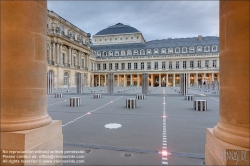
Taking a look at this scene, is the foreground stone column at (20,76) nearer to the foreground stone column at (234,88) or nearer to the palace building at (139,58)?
the foreground stone column at (234,88)

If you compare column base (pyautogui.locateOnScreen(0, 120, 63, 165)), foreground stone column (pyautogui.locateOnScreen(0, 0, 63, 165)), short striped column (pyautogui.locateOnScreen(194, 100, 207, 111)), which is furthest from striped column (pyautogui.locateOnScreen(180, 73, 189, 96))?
foreground stone column (pyautogui.locateOnScreen(0, 0, 63, 165))

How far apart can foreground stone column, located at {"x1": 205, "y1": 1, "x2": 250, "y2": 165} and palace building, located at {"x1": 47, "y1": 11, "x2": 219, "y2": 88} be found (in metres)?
50.4

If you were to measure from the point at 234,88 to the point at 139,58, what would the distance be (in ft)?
225

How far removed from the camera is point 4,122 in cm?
302

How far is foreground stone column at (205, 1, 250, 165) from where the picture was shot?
247cm

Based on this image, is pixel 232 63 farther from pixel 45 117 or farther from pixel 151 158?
pixel 45 117

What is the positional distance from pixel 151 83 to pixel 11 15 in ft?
228

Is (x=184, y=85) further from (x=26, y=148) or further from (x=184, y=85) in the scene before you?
(x=26, y=148)

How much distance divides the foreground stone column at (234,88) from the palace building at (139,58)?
50384mm

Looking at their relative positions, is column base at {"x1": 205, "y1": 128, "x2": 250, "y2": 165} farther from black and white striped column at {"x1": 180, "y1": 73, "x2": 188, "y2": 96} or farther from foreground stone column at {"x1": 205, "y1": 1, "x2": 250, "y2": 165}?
black and white striped column at {"x1": 180, "y1": 73, "x2": 188, "y2": 96}

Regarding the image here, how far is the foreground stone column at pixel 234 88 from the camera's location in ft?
8.11

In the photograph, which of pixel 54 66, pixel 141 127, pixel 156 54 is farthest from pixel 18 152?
pixel 156 54

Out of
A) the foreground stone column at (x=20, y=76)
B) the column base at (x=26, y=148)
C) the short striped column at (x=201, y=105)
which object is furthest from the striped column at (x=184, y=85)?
the foreground stone column at (x=20, y=76)

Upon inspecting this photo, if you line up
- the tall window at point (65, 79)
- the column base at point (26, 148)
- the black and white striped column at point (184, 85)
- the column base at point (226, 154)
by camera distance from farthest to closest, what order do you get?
1. the tall window at point (65, 79)
2. the black and white striped column at point (184, 85)
3. the column base at point (26, 148)
4. the column base at point (226, 154)
